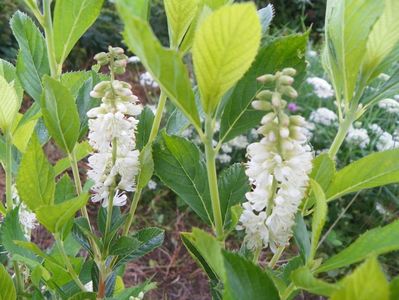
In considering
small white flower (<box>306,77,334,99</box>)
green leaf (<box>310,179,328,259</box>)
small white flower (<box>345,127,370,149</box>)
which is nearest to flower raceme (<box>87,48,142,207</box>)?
green leaf (<box>310,179,328,259</box>)

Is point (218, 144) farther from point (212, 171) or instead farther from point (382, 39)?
point (382, 39)

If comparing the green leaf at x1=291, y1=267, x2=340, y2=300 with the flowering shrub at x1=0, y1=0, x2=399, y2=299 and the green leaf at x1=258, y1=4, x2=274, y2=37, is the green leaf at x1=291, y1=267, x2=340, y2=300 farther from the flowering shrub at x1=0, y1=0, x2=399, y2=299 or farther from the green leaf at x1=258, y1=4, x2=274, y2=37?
the green leaf at x1=258, y1=4, x2=274, y2=37

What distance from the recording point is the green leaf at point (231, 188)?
0.64 metres

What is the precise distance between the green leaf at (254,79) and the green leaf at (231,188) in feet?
0.22

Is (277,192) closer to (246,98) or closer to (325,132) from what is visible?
(246,98)

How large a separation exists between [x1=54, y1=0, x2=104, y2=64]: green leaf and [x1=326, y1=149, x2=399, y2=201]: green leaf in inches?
14.6

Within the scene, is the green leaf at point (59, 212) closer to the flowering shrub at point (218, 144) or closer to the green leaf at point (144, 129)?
the flowering shrub at point (218, 144)

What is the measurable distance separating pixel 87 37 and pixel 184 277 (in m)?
2.98

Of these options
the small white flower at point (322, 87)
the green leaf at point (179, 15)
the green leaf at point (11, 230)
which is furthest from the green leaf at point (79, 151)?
the small white flower at point (322, 87)

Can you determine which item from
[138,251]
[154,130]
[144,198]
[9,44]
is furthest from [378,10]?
[9,44]

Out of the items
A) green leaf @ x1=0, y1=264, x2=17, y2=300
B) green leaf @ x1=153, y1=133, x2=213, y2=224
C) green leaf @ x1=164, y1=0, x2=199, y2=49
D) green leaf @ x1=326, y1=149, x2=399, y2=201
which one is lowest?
green leaf @ x1=0, y1=264, x2=17, y2=300

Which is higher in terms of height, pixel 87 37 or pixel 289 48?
pixel 289 48

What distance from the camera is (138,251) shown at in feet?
2.35

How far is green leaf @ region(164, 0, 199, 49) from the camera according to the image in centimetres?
62
